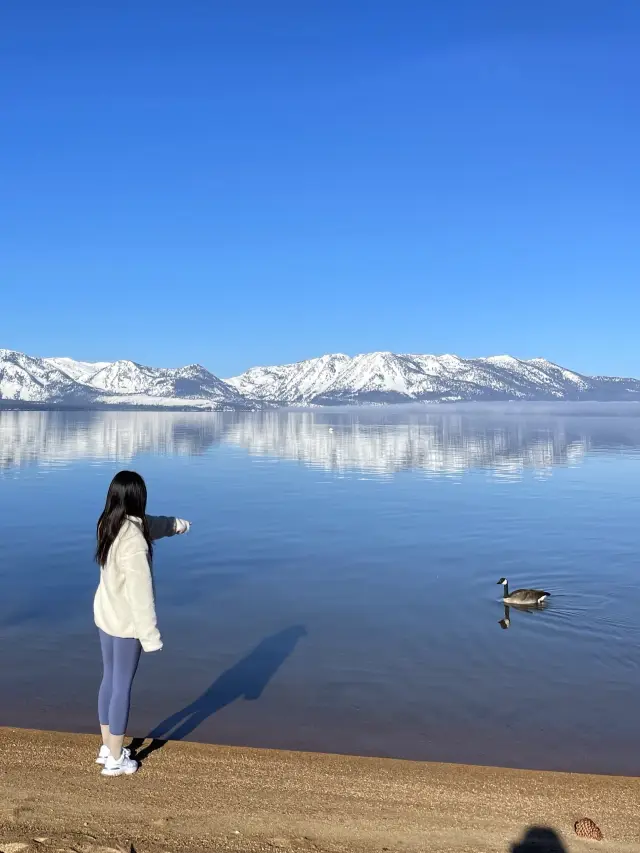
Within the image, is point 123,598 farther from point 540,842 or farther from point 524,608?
point 524,608

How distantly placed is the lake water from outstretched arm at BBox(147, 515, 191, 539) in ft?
10.2

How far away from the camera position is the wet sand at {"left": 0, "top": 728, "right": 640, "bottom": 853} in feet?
21.1

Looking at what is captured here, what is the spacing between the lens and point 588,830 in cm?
668

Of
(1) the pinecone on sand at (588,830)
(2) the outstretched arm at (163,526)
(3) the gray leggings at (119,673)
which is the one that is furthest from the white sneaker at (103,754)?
(1) the pinecone on sand at (588,830)

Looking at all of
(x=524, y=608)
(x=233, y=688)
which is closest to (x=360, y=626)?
Answer: (x=524, y=608)

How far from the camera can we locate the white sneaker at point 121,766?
754 cm

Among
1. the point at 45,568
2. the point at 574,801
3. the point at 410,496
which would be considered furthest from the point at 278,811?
the point at 410,496

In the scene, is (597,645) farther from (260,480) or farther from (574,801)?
(260,480)

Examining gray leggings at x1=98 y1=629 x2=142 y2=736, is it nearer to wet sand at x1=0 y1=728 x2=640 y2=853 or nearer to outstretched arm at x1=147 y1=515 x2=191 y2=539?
wet sand at x1=0 y1=728 x2=640 y2=853

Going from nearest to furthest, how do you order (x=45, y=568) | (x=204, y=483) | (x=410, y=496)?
(x=45, y=568), (x=410, y=496), (x=204, y=483)

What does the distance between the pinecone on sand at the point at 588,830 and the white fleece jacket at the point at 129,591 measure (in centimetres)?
395

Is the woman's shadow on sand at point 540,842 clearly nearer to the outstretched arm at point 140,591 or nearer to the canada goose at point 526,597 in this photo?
the outstretched arm at point 140,591

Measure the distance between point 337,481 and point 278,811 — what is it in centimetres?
3196

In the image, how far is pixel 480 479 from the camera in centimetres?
3916
